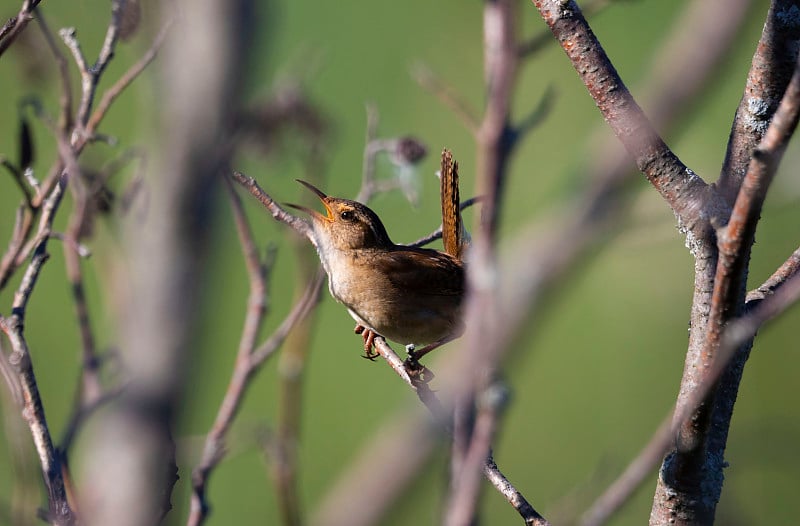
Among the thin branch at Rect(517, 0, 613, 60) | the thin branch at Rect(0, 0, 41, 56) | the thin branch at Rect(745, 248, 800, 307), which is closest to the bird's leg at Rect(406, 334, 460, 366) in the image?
the thin branch at Rect(517, 0, 613, 60)

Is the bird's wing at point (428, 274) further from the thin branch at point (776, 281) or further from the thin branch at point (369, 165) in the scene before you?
the thin branch at point (776, 281)

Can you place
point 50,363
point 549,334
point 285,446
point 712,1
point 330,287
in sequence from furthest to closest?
point 549,334 → point 50,363 → point 330,287 → point 285,446 → point 712,1

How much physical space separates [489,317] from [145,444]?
30cm

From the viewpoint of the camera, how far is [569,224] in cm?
109

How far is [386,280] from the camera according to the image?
7.77ft

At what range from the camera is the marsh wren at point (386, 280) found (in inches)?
89.7

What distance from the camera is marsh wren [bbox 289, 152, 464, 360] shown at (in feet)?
7.48

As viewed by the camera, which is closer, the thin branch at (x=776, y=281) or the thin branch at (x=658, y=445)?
the thin branch at (x=658, y=445)

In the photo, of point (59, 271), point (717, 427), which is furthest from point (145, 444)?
point (59, 271)

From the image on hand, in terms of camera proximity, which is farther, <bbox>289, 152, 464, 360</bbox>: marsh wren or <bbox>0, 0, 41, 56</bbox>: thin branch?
<bbox>289, 152, 464, 360</bbox>: marsh wren

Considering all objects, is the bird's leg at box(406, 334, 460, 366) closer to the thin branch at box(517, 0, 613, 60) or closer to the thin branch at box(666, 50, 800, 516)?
the thin branch at box(517, 0, 613, 60)

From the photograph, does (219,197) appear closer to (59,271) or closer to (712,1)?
(712,1)

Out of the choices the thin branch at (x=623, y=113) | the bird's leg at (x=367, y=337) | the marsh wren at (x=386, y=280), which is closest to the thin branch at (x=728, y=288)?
the thin branch at (x=623, y=113)

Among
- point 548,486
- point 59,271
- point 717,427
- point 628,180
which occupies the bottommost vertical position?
point 548,486
